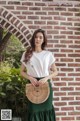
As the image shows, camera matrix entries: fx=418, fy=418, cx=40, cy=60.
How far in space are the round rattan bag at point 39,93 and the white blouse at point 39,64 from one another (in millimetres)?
147

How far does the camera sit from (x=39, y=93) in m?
5.08

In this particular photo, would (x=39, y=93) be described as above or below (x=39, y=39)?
below

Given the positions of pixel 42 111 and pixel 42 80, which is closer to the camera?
pixel 42 80

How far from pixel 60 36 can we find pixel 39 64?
3.23ft

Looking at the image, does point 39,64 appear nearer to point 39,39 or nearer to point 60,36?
point 39,39

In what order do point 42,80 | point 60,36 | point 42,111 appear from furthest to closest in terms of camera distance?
point 60,36 → point 42,111 → point 42,80

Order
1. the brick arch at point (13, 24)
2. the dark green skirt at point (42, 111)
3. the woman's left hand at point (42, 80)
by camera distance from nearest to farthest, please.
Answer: the woman's left hand at point (42, 80)
the dark green skirt at point (42, 111)
the brick arch at point (13, 24)

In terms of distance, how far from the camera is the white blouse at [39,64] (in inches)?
201

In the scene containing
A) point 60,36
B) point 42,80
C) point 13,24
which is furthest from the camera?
point 60,36

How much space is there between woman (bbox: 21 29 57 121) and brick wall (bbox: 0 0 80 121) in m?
0.69

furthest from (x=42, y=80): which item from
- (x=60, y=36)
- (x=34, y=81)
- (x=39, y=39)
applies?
(x=60, y=36)

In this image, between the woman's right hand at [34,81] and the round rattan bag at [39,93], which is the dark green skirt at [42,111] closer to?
the round rattan bag at [39,93]

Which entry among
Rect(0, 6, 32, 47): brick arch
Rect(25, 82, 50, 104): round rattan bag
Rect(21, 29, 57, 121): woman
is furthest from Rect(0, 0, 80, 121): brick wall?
Rect(25, 82, 50, 104): round rattan bag

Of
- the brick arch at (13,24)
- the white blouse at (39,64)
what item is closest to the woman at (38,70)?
the white blouse at (39,64)
